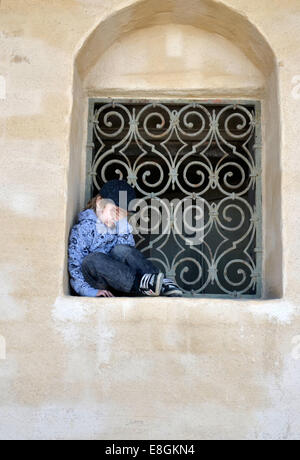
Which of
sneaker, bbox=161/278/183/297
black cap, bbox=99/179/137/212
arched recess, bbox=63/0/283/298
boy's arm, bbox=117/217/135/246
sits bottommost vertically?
sneaker, bbox=161/278/183/297

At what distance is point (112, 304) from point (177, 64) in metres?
1.61

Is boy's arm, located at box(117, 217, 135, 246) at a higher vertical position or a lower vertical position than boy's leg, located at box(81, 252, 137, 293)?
higher

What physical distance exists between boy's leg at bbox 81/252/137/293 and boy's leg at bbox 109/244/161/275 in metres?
0.05

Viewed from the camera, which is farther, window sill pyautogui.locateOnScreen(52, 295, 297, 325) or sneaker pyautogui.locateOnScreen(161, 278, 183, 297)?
sneaker pyautogui.locateOnScreen(161, 278, 183, 297)

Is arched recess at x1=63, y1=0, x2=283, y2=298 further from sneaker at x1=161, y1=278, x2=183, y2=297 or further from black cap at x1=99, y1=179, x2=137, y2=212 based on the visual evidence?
sneaker at x1=161, y1=278, x2=183, y2=297

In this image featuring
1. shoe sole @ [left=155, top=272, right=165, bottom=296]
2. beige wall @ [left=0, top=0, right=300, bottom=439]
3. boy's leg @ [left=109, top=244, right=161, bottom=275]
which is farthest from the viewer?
boy's leg @ [left=109, top=244, right=161, bottom=275]

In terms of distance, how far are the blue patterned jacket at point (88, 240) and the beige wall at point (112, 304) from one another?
7cm

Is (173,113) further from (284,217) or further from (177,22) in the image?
(284,217)

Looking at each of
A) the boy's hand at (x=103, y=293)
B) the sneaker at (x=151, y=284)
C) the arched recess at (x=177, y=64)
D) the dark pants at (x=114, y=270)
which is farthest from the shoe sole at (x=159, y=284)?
the arched recess at (x=177, y=64)

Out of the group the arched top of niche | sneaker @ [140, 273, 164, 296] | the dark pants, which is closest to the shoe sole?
sneaker @ [140, 273, 164, 296]

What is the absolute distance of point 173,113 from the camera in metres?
3.99

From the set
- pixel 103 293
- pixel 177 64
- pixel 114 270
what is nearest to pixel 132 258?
pixel 114 270

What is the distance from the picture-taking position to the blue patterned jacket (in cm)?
350

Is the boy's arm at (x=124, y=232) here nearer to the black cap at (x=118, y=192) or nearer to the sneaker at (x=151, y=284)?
the black cap at (x=118, y=192)
